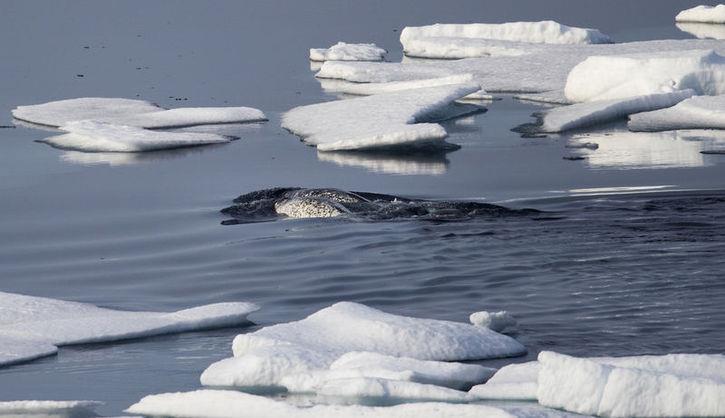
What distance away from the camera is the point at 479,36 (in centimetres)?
2420

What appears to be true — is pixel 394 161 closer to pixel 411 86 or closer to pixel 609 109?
pixel 609 109

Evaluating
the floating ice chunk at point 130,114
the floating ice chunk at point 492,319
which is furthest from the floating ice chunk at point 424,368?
the floating ice chunk at point 130,114

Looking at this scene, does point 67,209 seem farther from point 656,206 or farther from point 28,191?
point 656,206

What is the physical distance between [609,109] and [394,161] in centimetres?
295

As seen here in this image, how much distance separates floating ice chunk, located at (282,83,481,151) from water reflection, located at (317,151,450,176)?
9cm

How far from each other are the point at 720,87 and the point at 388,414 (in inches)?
448

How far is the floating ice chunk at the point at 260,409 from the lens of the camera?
518cm

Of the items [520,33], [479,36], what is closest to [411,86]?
[520,33]

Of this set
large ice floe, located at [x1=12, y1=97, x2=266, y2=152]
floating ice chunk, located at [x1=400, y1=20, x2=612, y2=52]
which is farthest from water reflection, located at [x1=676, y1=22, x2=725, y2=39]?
large ice floe, located at [x1=12, y1=97, x2=266, y2=152]

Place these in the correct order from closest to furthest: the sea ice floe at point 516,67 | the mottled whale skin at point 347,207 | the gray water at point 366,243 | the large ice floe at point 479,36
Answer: the gray water at point 366,243 → the mottled whale skin at point 347,207 → the sea ice floe at point 516,67 → the large ice floe at point 479,36

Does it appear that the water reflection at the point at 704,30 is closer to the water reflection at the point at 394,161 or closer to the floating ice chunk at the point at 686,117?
the floating ice chunk at the point at 686,117

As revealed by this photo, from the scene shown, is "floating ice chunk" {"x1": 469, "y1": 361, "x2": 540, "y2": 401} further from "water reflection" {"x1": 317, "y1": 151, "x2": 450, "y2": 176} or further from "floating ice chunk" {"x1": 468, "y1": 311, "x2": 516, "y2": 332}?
"water reflection" {"x1": 317, "y1": 151, "x2": 450, "y2": 176}

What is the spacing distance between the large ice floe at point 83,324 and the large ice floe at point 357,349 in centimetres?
68

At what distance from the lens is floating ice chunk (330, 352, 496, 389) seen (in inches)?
229
